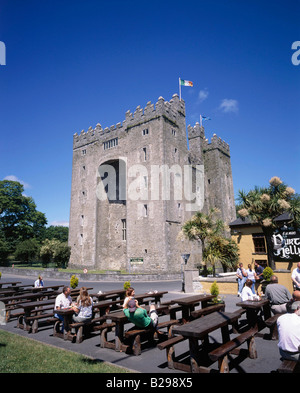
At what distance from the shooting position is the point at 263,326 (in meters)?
8.10

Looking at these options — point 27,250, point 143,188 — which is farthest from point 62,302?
point 27,250

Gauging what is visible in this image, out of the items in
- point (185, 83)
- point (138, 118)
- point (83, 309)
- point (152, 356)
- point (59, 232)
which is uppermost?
point (185, 83)

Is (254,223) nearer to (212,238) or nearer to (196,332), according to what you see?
(212,238)

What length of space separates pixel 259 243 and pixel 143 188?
1700 cm

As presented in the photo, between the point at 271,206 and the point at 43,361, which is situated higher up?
the point at 271,206

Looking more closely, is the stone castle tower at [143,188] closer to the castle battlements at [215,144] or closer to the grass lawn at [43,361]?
the castle battlements at [215,144]

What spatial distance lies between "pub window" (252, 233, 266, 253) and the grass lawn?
17160mm

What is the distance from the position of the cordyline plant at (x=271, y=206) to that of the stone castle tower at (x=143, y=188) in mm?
16371

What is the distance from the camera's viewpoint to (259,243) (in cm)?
1977

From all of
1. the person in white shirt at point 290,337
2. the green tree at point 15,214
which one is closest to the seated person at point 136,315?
the person in white shirt at point 290,337

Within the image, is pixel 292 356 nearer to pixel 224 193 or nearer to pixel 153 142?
pixel 153 142

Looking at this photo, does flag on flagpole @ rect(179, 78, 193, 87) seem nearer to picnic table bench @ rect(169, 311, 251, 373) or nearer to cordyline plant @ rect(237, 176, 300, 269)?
cordyline plant @ rect(237, 176, 300, 269)

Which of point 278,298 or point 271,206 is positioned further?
point 271,206

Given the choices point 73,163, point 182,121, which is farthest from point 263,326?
point 73,163
